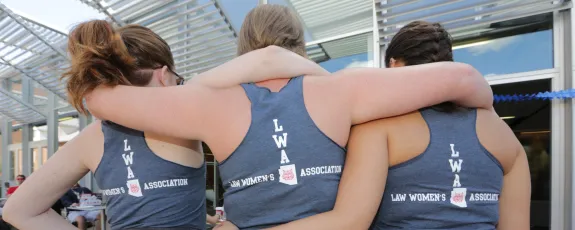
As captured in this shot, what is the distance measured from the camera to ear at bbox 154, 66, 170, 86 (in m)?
1.17

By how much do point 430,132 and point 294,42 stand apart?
0.41 meters

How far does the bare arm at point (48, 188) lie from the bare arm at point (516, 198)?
48.7 inches

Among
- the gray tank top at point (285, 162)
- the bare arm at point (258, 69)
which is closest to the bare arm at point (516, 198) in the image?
the gray tank top at point (285, 162)

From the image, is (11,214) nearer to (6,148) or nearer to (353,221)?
(353,221)

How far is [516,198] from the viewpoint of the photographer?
1.09m

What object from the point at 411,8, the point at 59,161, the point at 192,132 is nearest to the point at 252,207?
the point at 192,132

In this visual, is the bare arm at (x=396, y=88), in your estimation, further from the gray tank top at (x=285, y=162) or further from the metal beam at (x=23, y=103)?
the metal beam at (x=23, y=103)

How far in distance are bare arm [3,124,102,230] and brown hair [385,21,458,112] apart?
3.22 ft

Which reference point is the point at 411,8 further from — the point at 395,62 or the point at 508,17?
the point at 395,62

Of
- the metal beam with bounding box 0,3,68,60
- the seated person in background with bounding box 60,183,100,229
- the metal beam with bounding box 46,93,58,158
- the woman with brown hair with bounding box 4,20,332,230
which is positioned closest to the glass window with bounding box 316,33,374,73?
the woman with brown hair with bounding box 4,20,332,230

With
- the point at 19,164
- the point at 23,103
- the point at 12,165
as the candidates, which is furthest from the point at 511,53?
the point at 12,165

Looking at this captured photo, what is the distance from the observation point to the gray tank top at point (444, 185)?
0.94 meters

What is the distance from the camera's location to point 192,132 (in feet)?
2.97

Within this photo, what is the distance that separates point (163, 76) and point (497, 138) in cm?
96
